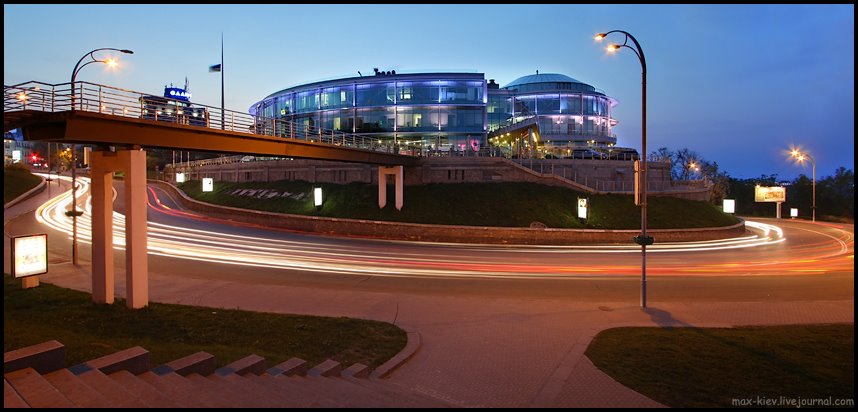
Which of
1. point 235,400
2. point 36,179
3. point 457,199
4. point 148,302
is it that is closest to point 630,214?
point 457,199

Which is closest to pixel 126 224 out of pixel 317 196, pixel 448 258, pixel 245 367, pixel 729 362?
pixel 245 367

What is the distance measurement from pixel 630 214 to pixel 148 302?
32.0 m

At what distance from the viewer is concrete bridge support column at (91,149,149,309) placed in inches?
533

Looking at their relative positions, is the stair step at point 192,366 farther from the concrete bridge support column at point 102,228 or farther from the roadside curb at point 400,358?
the concrete bridge support column at point 102,228

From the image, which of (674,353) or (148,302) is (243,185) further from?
(674,353)

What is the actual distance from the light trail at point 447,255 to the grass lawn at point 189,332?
739 cm

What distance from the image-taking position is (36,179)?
184 feet

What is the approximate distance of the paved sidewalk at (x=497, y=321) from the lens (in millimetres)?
8180

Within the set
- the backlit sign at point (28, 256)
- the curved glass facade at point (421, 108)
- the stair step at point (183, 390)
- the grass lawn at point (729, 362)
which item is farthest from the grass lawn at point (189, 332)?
the curved glass facade at point (421, 108)

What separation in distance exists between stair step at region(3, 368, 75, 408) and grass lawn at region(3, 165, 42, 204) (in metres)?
48.4

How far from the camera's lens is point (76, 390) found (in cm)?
620

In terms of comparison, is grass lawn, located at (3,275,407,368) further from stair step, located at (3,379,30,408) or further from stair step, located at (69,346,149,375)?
stair step, located at (3,379,30,408)

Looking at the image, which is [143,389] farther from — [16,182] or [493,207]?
[16,182]

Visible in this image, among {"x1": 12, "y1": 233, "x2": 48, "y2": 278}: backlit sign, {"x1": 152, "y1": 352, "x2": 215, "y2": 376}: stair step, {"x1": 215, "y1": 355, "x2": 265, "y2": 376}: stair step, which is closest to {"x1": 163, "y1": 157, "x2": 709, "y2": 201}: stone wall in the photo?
{"x1": 12, "y1": 233, "x2": 48, "y2": 278}: backlit sign
